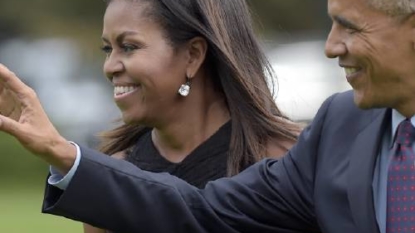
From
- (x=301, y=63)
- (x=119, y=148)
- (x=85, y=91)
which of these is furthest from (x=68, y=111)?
(x=119, y=148)

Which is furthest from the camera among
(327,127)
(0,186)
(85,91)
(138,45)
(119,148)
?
(85,91)

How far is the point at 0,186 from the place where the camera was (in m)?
18.3

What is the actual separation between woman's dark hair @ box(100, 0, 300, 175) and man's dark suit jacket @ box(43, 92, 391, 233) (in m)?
0.59

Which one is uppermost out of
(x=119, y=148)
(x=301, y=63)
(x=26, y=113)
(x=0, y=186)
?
(x=26, y=113)

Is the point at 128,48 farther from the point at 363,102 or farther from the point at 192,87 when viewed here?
the point at 363,102

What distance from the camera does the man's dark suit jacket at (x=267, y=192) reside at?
439 cm

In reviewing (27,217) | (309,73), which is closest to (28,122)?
(27,217)

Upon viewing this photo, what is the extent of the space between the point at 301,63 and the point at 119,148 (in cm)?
1304

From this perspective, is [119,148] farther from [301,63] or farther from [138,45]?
[301,63]

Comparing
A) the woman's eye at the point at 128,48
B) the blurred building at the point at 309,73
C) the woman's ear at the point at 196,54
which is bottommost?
the blurred building at the point at 309,73

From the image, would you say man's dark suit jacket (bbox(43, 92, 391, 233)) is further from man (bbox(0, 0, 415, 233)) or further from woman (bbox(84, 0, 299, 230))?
woman (bbox(84, 0, 299, 230))

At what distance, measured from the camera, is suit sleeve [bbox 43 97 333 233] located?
4.44 meters

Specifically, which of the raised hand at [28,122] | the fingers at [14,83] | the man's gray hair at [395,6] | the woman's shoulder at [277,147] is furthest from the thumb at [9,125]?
the woman's shoulder at [277,147]

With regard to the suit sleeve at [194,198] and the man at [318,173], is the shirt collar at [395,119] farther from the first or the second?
the suit sleeve at [194,198]
